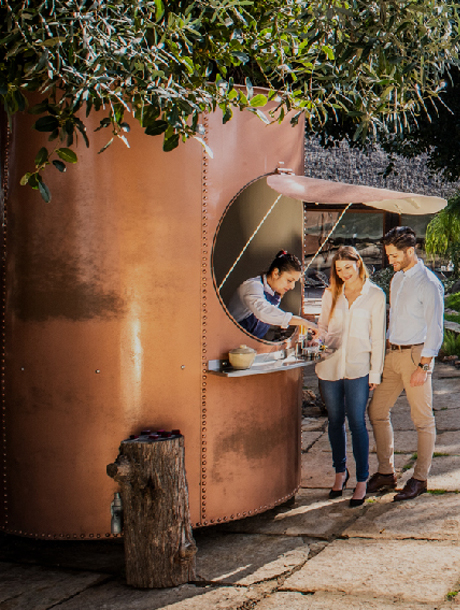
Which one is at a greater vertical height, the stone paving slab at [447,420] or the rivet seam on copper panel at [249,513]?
the stone paving slab at [447,420]

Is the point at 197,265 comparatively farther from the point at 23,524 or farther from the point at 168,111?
the point at 23,524

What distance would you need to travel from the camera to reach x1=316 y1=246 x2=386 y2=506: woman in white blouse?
440 centimetres

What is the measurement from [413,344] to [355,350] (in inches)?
14.8

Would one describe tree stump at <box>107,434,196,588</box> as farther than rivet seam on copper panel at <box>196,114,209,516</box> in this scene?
No

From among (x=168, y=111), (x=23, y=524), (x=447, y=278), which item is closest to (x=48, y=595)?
(x=23, y=524)

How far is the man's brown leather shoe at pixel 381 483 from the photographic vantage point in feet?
15.4

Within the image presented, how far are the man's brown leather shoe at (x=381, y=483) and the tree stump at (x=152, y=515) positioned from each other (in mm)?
1651

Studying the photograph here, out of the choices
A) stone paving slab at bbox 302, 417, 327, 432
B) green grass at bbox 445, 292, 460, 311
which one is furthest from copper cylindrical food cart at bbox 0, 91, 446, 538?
green grass at bbox 445, 292, 460, 311

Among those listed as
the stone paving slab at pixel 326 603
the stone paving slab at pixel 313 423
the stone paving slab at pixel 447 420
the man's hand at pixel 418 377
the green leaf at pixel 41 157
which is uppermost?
Answer: the green leaf at pixel 41 157

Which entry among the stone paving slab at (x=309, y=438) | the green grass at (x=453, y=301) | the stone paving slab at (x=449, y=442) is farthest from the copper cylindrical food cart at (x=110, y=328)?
the green grass at (x=453, y=301)

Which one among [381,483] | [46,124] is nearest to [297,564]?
[381,483]

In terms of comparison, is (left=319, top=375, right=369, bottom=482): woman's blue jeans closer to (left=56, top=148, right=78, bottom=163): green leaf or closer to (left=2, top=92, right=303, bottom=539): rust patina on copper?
(left=2, top=92, right=303, bottom=539): rust patina on copper

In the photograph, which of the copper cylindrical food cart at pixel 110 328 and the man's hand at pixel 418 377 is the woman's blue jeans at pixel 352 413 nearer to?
the man's hand at pixel 418 377

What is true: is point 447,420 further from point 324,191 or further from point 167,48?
point 167,48
